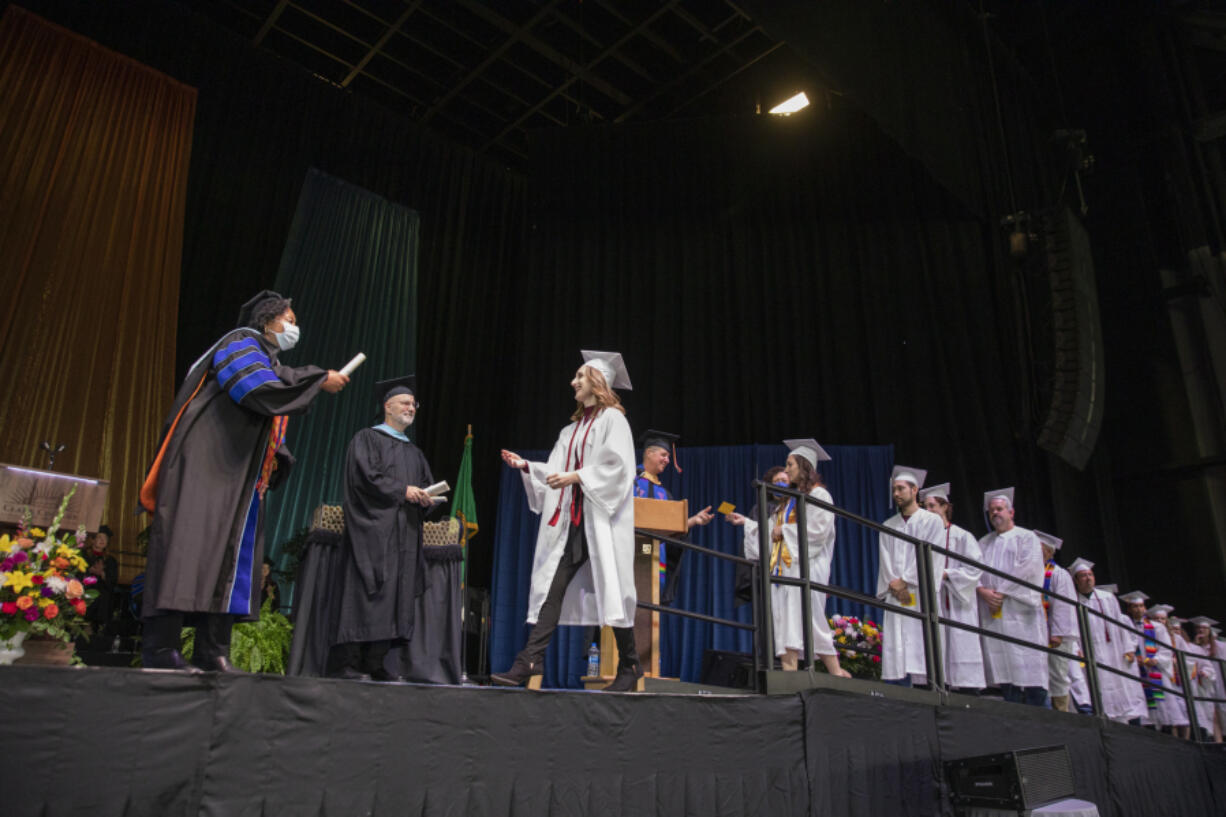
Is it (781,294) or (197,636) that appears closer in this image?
(197,636)

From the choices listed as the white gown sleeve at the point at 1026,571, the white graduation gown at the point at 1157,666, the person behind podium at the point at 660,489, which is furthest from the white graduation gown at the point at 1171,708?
the person behind podium at the point at 660,489

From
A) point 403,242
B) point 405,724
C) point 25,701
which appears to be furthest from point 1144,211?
point 25,701

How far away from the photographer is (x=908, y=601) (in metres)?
6.59

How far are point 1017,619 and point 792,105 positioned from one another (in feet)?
28.5

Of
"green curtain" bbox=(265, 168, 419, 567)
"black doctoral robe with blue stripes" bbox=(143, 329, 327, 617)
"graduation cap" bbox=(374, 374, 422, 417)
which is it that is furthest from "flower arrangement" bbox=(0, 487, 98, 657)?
"green curtain" bbox=(265, 168, 419, 567)

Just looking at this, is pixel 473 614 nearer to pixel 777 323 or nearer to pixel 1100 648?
pixel 777 323

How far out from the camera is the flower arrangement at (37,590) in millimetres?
3557

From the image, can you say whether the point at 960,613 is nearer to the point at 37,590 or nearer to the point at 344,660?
the point at 344,660

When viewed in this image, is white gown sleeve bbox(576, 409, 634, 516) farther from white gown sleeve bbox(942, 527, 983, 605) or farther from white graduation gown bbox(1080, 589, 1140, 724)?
white graduation gown bbox(1080, 589, 1140, 724)

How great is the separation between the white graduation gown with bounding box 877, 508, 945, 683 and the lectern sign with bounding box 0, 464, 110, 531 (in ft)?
21.1

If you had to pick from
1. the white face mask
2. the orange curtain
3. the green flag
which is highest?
the orange curtain

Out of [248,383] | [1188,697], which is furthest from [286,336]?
[1188,697]

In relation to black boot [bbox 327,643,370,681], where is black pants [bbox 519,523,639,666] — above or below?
above

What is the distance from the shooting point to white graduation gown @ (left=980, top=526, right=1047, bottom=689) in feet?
22.4
